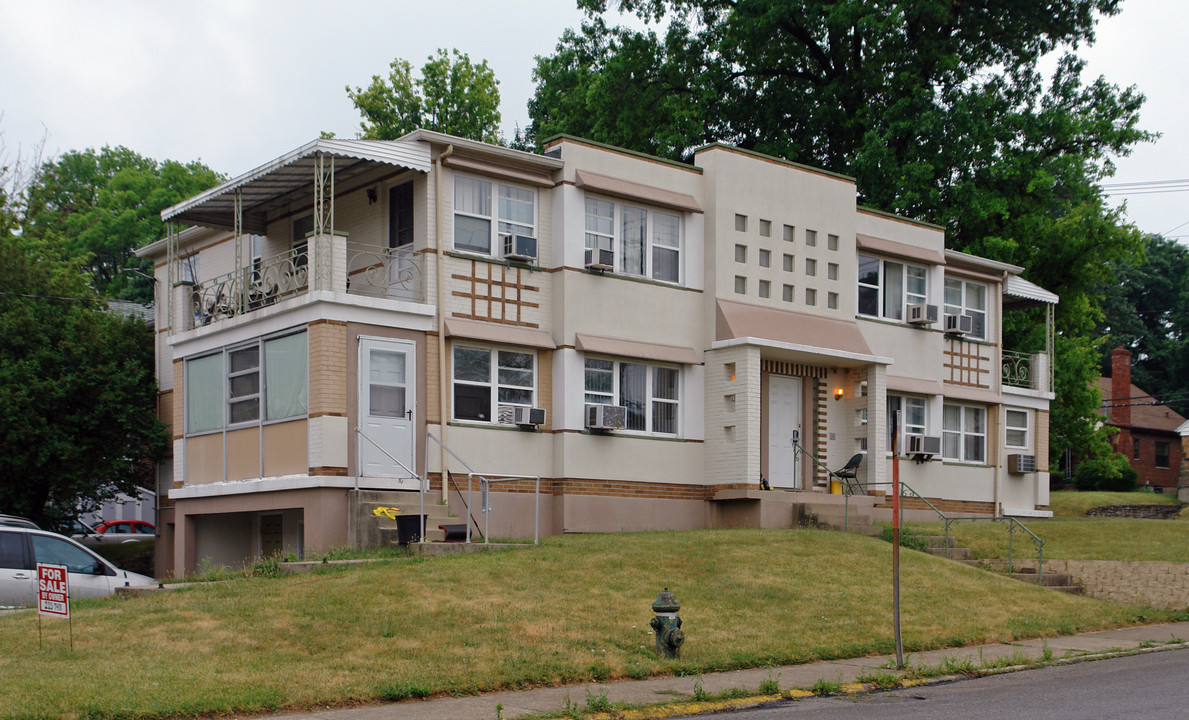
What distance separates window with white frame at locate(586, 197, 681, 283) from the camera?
2331cm

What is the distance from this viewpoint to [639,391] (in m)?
23.6

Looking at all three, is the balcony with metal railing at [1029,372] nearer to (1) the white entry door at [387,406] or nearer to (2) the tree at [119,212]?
(1) the white entry door at [387,406]

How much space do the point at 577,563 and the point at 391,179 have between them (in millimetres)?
8334

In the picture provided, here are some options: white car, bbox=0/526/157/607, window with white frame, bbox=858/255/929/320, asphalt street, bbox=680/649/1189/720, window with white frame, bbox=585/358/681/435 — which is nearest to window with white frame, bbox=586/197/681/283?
window with white frame, bbox=585/358/681/435

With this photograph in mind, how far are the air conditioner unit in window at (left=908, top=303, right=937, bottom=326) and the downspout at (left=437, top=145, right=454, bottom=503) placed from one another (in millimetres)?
11225

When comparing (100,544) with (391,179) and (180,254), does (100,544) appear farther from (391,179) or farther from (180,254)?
(391,179)

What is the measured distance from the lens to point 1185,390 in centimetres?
6738

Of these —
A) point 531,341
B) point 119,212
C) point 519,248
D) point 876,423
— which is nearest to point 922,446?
point 876,423

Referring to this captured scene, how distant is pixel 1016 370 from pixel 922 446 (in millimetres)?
6081

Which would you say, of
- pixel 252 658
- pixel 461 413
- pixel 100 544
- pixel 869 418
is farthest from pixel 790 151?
Answer: pixel 252 658

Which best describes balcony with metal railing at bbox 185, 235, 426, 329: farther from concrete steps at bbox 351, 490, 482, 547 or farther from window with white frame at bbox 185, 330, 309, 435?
concrete steps at bbox 351, 490, 482, 547

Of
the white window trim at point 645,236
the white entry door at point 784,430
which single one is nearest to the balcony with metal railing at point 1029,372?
the white entry door at point 784,430

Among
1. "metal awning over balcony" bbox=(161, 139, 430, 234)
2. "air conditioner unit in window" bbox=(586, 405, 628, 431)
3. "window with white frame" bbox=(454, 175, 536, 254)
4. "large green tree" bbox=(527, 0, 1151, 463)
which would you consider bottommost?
"air conditioner unit in window" bbox=(586, 405, 628, 431)

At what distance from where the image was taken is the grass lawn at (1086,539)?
73.3 ft
